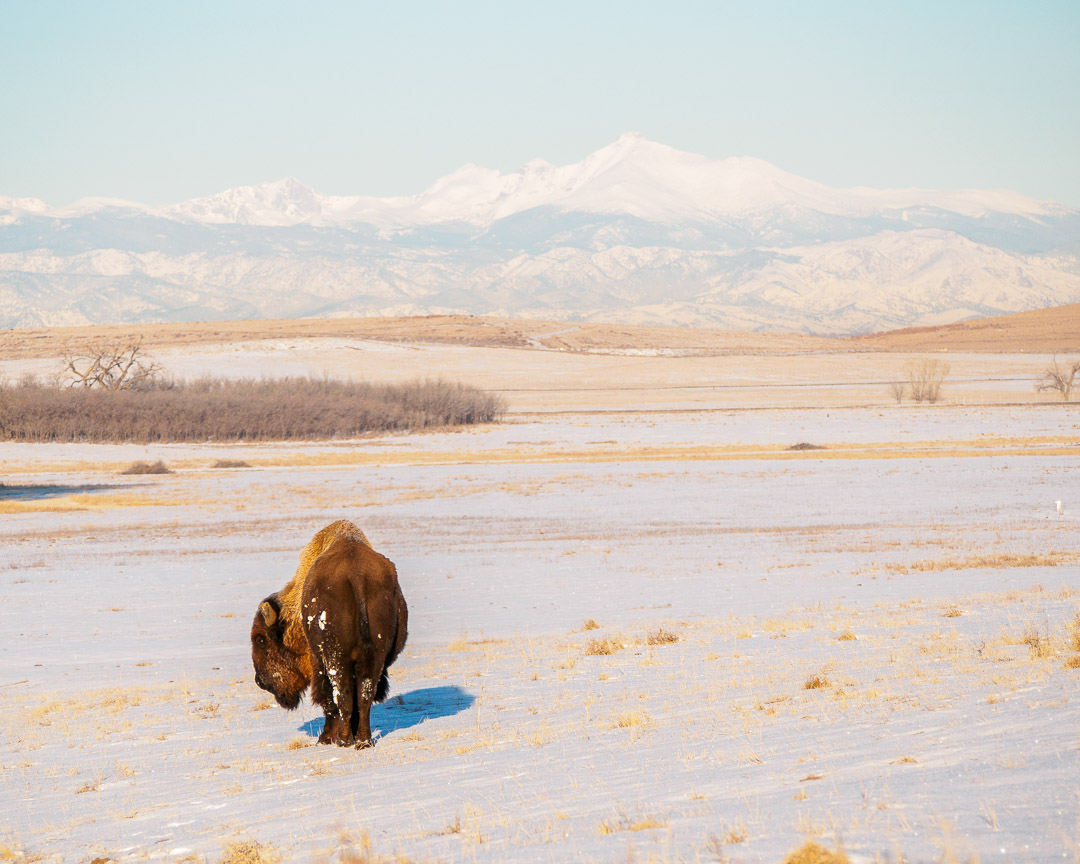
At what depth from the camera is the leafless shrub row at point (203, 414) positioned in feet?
194

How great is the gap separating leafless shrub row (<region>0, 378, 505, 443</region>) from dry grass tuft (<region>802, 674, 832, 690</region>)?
174 feet

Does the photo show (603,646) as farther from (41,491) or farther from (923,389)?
(923,389)

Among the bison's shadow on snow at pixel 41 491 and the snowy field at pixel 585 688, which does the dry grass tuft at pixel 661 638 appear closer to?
the snowy field at pixel 585 688

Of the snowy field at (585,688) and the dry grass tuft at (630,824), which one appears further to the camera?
the snowy field at (585,688)

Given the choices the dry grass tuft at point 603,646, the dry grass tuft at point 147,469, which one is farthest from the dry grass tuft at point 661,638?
the dry grass tuft at point 147,469

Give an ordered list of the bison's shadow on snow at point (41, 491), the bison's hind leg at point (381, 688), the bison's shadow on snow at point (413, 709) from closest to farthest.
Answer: the bison's hind leg at point (381, 688), the bison's shadow on snow at point (413, 709), the bison's shadow on snow at point (41, 491)

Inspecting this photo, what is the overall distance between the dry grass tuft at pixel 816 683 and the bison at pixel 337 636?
363 cm

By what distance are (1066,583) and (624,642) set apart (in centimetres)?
708

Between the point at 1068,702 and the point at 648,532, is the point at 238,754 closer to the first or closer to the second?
the point at 1068,702

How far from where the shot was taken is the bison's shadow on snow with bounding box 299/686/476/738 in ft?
31.5

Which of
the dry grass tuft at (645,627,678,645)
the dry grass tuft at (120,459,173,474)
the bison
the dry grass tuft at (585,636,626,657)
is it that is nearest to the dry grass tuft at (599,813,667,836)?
the bison

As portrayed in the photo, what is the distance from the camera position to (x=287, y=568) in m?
21.0

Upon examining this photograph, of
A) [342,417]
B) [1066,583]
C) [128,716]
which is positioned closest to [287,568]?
[128,716]

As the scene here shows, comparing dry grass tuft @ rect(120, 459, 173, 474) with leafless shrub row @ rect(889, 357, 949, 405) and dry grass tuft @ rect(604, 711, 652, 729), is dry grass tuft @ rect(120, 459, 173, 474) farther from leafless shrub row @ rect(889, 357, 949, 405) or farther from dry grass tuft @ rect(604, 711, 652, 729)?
leafless shrub row @ rect(889, 357, 949, 405)
